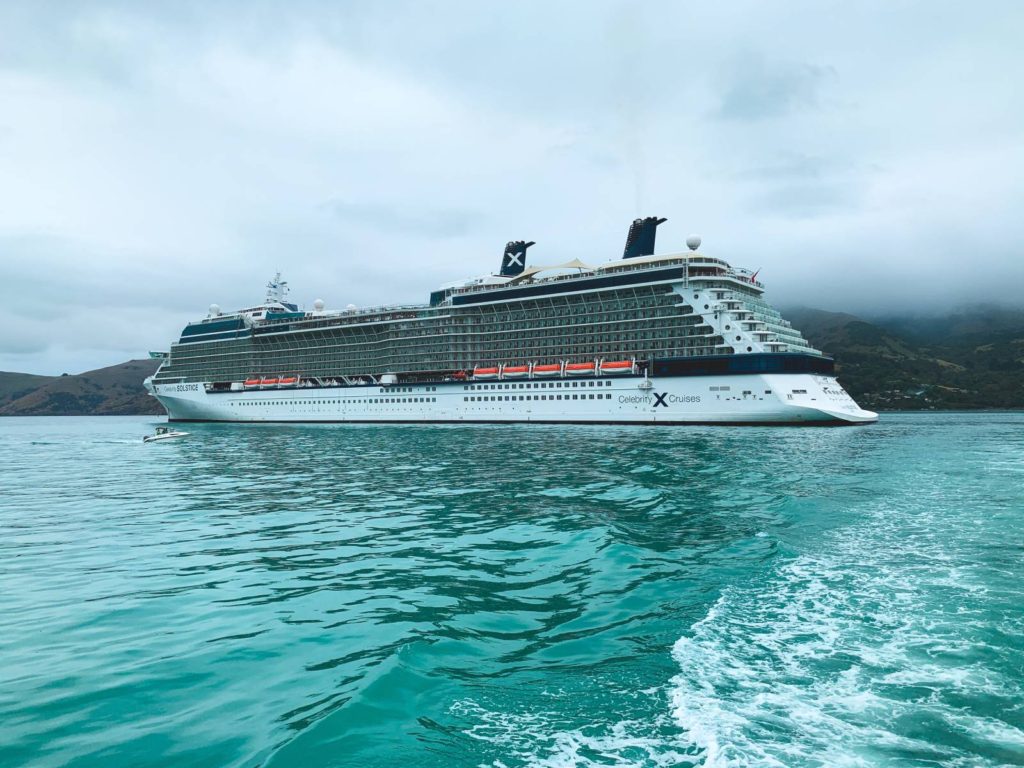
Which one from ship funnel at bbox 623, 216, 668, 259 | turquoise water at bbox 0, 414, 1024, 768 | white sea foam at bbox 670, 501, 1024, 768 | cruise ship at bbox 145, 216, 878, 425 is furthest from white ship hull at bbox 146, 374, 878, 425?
white sea foam at bbox 670, 501, 1024, 768

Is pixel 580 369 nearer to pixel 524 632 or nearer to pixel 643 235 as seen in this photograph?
pixel 643 235

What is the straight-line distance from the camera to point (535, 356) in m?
92.0

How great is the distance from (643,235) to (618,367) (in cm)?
2633

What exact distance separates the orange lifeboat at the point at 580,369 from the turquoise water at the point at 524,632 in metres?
59.3

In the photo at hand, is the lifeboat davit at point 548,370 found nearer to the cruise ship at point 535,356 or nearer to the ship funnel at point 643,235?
the cruise ship at point 535,356

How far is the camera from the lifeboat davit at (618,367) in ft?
254

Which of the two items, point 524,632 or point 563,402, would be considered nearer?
point 524,632

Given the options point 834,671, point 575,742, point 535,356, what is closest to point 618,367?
point 535,356

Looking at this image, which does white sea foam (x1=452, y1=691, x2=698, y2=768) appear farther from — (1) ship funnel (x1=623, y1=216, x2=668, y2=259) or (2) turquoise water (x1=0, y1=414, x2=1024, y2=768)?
(1) ship funnel (x1=623, y1=216, x2=668, y2=259)

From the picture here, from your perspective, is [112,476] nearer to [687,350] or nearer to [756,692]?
[756,692]

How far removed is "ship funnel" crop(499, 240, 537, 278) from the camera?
110m

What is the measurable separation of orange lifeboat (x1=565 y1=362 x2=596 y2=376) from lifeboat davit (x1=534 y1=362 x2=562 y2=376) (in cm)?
153

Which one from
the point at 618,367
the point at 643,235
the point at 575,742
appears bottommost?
the point at 575,742

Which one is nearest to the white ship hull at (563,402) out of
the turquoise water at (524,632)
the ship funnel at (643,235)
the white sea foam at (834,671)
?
the ship funnel at (643,235)
